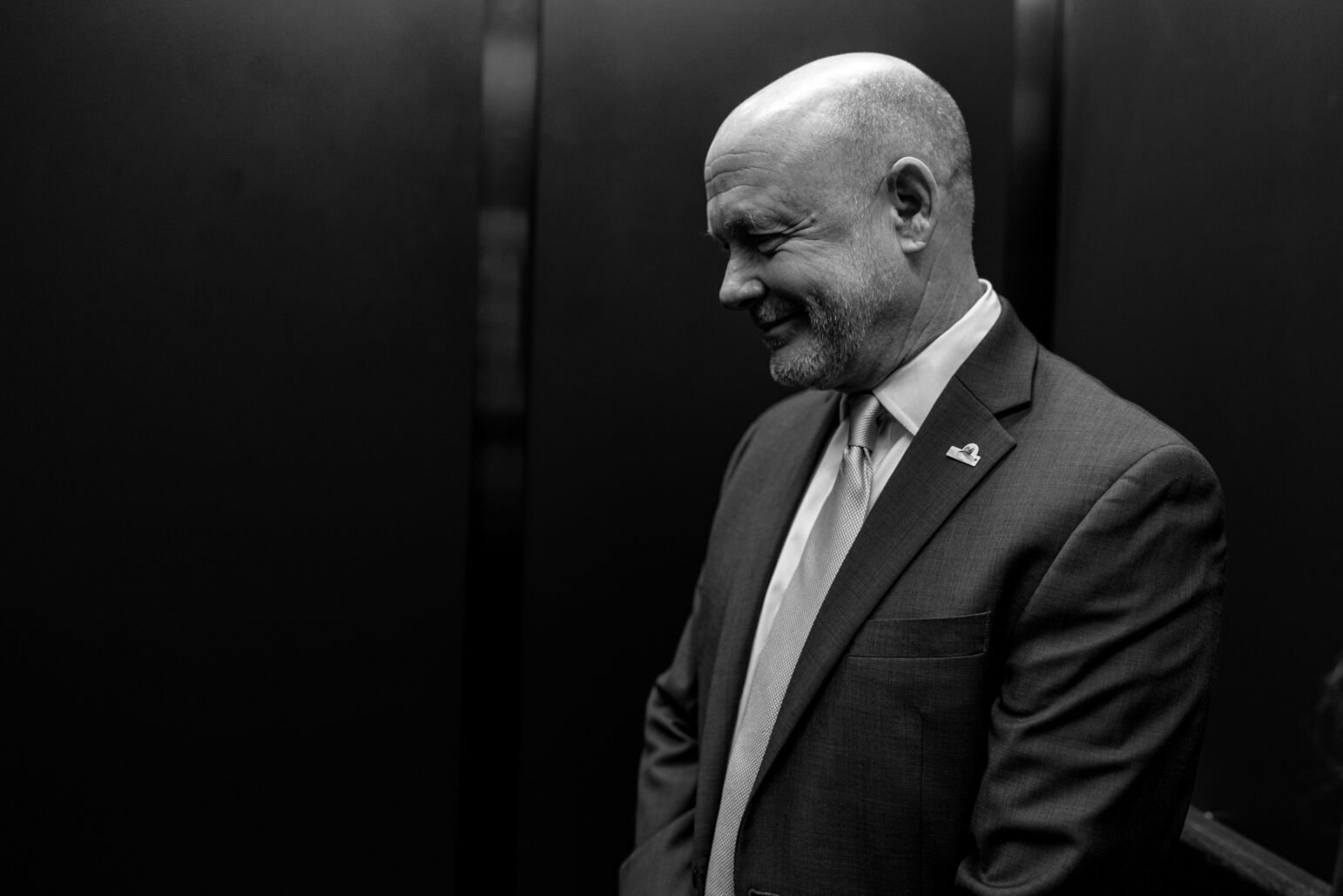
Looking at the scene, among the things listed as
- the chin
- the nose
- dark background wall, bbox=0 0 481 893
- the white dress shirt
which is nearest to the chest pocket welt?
the white dress shirt

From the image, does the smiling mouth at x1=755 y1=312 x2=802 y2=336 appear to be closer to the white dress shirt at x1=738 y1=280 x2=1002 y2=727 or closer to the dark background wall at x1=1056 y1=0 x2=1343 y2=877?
the white dress shirt at x1=738 y1=280 x2=1002 y2=727

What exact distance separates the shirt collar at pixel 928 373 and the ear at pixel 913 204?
11cm

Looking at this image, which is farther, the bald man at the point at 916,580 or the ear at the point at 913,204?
the ear at the point at 913,204

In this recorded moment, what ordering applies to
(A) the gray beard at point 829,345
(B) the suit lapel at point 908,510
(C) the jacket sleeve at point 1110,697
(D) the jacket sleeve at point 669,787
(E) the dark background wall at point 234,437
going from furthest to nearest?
1. (E) the dark background wall at point 234,437
2. (D) the jacket sleeve at point 669,787
3. (A) the gray beard at point 829,345
4. (B) the suit lapel at point 908,510
5. (C) the jacket sleeve at point 1110,697

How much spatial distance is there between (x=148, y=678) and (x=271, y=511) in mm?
293

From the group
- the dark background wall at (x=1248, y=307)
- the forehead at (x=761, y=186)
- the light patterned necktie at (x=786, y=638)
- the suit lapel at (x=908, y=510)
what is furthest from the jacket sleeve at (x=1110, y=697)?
the forehead at (x=761, y=186)

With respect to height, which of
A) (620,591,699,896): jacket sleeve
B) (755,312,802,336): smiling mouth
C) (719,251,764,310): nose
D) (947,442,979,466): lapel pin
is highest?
(719,251,764,310): nose

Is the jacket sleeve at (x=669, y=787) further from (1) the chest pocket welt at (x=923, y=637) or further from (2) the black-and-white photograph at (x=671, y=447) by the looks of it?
(1) the chest pocket welt at (x=923, y=637)

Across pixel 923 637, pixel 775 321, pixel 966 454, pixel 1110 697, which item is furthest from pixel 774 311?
pixel 1110 697

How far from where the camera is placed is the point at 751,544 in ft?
4.45

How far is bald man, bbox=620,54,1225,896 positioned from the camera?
1.02 m

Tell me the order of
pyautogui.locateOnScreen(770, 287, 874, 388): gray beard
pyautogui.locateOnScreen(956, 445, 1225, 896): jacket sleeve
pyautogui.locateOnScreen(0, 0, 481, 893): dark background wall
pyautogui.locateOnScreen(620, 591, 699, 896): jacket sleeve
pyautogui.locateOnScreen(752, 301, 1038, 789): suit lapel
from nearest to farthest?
1. pyautogui.locateOnScreen(956, 445, 1225, 896): jacket sleeve
2. pyautogui.locateOnScreen(752, 301, 1038, 789): suit lapel
3. pyautogui.locateOnScreen(770, 287, 874, 388): gray beard
4. pyautogui.locateOnScreen(620, 591, 699, 896): jacket sleeve
5. pyautogui.locateOnScreen(0, 0, 481, 893): dark background wall

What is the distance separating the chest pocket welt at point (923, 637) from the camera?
107 centimetres

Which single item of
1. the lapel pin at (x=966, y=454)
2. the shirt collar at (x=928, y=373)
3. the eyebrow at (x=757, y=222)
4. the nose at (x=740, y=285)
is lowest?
the lapel pin at (x=966, y=454)
